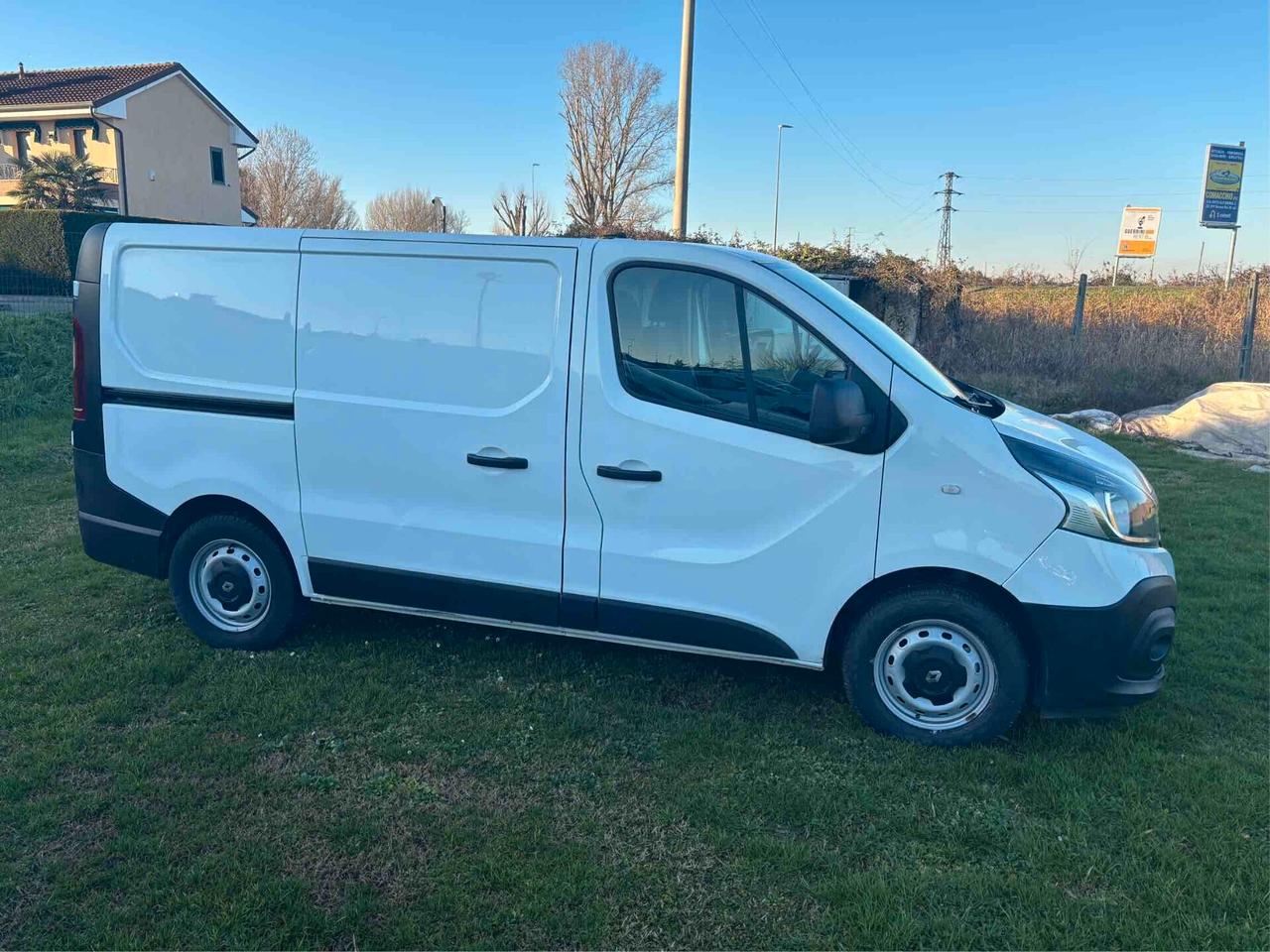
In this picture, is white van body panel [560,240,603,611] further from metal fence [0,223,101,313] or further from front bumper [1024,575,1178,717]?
metal fence [0,223,101,313]

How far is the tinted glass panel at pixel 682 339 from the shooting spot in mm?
4059

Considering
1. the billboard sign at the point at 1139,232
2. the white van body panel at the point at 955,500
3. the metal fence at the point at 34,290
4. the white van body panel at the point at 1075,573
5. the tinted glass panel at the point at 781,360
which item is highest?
the billboard sign at the point at 1139,232

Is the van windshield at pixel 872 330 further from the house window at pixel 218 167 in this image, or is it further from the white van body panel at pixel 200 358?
the house window at pixel 218 167

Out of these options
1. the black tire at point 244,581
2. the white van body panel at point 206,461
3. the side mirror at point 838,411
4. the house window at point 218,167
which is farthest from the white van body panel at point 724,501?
the house window at point 218,167

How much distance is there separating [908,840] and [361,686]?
8.42ft

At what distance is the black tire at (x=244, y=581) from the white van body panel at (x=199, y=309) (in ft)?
2.40

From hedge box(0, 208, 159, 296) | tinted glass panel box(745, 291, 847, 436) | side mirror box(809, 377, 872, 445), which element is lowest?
side mirror box(809, 377, 872, 445)

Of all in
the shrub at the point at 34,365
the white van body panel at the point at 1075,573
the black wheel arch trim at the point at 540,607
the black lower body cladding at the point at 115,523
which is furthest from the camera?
the shrub at the point at 34,365

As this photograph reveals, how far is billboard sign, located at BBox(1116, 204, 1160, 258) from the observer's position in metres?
37.9

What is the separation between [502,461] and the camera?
4270mm

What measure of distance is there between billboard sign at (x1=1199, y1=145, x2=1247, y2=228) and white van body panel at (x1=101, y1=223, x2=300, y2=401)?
3016 centimetres

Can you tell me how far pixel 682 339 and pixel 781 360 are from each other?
1.47 feet

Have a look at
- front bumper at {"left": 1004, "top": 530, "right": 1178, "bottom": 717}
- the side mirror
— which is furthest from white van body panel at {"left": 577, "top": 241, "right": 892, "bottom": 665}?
front bumper at {"left": 1004, "top": 530, "right": 1178, "bottom": 717}

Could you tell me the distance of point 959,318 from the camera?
1587 centimetres
